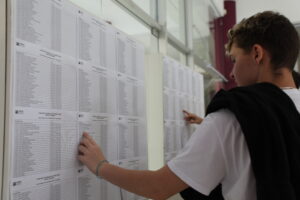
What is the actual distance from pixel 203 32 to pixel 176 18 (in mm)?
838

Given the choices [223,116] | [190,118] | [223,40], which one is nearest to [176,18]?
[190,118]

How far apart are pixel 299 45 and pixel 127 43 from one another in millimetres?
596

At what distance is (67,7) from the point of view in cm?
90

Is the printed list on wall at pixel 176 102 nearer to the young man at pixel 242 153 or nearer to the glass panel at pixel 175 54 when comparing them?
the glass panel at pixel 175 54

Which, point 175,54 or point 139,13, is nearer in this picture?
point 139,13

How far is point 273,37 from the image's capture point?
0.93 meters

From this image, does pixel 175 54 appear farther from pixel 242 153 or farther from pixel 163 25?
pixel 242 153

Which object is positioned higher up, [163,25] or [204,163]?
[163,25]

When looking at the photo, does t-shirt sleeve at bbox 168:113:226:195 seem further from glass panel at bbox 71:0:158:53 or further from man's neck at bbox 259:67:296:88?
glass panel at bbox 71:0:158:53

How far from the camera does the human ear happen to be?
3.04 ft

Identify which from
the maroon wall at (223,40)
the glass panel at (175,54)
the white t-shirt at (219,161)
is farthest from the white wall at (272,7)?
the white t-shirt at (219,161)

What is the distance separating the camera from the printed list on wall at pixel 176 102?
5.34ft

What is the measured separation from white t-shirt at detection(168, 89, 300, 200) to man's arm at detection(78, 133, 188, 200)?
0.10 feet

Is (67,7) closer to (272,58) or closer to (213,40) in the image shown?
(272,58)
